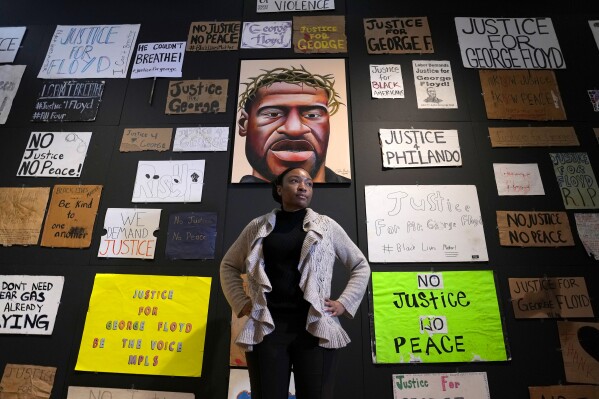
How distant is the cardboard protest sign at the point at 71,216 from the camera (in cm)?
255

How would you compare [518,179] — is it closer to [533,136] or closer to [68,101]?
[533,136]

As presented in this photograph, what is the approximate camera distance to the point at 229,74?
9.66 ft

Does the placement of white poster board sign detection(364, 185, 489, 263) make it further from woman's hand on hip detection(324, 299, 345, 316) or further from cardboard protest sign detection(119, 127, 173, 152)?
cardboard protest sign detection(119, 127, 173, 152)

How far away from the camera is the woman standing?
145 cm

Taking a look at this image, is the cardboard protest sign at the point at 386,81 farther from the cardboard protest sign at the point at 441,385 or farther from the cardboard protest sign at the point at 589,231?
the cardboard protest sign at the point at 441,385

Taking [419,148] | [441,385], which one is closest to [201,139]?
[419,148]

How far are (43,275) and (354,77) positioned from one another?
2495 mm

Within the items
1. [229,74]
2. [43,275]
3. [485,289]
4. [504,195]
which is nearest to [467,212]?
[504,195]

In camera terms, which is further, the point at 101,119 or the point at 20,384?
the point at 101,119

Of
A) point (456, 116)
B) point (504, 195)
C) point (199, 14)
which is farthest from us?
point (199, 14)

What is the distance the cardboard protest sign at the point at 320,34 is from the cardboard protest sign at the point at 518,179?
1.44m

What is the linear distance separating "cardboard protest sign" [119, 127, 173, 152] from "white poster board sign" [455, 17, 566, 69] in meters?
2.27

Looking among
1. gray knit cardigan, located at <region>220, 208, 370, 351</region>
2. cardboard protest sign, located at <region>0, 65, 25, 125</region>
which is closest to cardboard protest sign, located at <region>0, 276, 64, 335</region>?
cardboard protest sign, located at <region>0, 65, 25, 125</region>

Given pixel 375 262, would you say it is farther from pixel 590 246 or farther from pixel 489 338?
pixel 590 246
